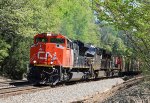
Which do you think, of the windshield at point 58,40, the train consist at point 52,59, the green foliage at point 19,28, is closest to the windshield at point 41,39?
the train consist at point 52,59

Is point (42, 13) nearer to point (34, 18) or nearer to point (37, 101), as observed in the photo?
point (34, 18)

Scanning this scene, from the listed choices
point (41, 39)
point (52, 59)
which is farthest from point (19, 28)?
point (52, 59)

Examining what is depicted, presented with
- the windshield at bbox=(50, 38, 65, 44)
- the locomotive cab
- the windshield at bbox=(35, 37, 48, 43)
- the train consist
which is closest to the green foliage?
the windshield at bbox=(50, 38, 65, 44)

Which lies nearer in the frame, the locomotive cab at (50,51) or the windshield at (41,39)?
the locomotive cab at (50,51)

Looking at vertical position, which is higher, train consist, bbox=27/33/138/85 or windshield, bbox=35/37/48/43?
windshield, bbox=35/37/48/43

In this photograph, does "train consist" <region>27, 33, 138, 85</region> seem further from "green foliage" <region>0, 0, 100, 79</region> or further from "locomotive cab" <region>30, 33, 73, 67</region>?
"green foliage" <region>0, 0, 100, 79</region>

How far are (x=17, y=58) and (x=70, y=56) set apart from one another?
31.9ft

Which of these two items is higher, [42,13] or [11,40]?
[42,13]

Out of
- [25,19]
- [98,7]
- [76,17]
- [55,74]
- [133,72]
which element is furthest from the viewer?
[76,17]

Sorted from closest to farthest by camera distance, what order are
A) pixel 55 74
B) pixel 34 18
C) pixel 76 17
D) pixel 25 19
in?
pixel 55 74, pixel 25 19, pixel 34 18, pixel 76 17

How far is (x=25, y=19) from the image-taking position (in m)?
30.7

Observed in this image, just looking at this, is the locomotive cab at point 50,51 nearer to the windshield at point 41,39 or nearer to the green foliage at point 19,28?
the windshield at point 41,39

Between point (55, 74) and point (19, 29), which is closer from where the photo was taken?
point (55, 74)

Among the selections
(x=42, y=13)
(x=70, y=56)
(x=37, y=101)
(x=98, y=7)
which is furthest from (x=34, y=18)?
(x=98, y=7)
